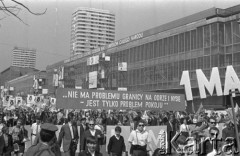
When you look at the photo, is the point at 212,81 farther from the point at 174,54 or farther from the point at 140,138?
the point at 140,138

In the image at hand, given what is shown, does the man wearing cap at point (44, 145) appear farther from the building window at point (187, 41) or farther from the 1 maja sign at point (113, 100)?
the building window at point (187, 41)

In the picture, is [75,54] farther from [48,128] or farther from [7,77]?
[48,128]

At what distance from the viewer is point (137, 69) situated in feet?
225

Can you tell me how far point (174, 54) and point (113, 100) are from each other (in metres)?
40.9

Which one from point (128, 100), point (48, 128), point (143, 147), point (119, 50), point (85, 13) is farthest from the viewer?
point (119, 50)

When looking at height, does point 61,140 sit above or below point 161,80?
below

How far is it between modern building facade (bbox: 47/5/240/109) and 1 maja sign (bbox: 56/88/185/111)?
25.1 m

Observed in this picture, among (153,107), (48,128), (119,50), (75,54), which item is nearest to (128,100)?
(153,107)

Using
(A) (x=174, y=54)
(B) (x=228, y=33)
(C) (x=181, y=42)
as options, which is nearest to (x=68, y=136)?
(B) (x=228, y=33)

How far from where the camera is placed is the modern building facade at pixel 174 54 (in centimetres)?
4881

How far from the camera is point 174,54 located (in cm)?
5778

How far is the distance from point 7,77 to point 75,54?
76.7m

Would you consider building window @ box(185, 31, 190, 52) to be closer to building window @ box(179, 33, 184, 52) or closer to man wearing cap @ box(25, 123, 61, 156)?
building window @ box(179, 33, 184, 52)

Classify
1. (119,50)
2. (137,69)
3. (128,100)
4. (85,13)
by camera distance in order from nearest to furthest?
1. (128,100)
2. (85,13)
3. (137,69)
4. (119,50)
